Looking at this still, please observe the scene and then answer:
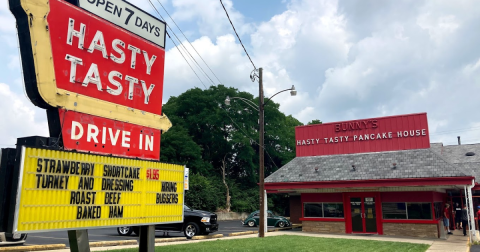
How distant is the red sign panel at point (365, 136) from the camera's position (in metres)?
21.5

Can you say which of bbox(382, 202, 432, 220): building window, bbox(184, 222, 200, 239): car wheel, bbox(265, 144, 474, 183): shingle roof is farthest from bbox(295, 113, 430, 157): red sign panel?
bbox(184, 222, 200, 239): car wheel

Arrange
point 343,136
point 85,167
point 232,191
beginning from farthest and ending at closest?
point 232,191 → point 343,136 → point 85,167

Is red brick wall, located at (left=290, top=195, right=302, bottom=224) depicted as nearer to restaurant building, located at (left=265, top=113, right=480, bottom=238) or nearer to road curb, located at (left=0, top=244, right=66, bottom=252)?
restaurant building, located at (left=265, top=113, right=480, bottom=238)

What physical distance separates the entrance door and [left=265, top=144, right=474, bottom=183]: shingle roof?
1640 mm

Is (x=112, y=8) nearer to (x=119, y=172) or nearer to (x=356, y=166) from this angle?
(x=119, y=172)

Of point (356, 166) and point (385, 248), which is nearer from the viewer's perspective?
point (385, 248)

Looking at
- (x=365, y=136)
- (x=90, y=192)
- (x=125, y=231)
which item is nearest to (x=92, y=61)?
(x=90, y=192)

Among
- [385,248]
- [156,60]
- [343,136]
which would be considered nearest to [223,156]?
[343,136]

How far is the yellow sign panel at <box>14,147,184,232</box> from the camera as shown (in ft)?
19.2

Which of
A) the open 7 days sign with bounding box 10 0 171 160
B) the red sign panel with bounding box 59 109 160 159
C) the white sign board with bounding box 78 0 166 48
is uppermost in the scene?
the white sign board with bounding box 78 0 166 48

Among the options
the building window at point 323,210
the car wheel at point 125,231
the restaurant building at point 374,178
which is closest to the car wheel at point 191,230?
the car wheel at point 125,231

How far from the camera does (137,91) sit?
8.69 m

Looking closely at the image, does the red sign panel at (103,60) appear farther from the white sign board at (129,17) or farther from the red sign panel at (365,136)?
the red sign panel at (365,136)

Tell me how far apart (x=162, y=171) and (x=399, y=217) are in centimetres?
1545
